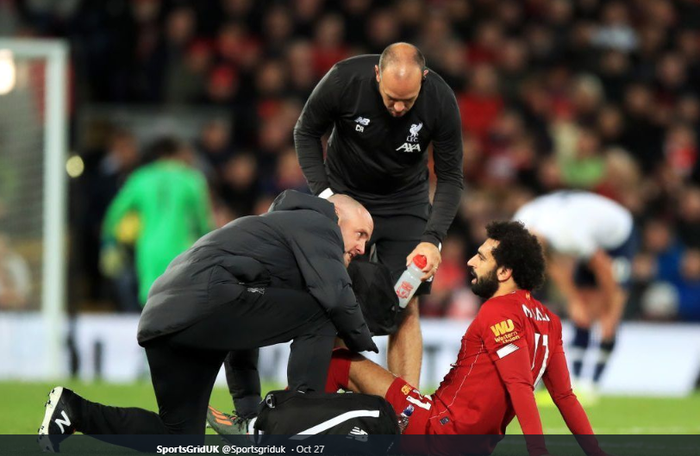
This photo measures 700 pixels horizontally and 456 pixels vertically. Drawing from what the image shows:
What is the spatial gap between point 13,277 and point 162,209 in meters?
1.52

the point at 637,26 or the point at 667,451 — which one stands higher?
the point at 637,26

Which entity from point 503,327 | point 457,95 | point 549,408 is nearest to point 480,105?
point 457,95

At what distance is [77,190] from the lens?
11.8 metres

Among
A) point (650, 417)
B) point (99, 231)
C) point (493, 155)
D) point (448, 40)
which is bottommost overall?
point (650, 417)

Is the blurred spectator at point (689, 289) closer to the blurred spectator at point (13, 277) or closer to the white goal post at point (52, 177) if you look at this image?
the white goal post at point (52, 177)

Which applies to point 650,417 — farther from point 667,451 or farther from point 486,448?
point 486,448

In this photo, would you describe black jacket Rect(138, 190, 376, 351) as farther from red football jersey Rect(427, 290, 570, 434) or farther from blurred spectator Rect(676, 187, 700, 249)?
blurred spectator Rect(676, 187, 700, 249)

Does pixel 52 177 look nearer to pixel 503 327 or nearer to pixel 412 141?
pixel 412 141

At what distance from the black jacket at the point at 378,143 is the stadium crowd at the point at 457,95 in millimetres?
5680

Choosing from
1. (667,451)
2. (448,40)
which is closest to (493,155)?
(448,40)

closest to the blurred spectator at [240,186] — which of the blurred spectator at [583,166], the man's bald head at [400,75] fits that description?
the blurred spectator at [583,166]

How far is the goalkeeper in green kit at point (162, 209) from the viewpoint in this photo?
11.2m

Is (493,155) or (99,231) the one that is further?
(493,155)

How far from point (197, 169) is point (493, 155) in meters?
3.47
